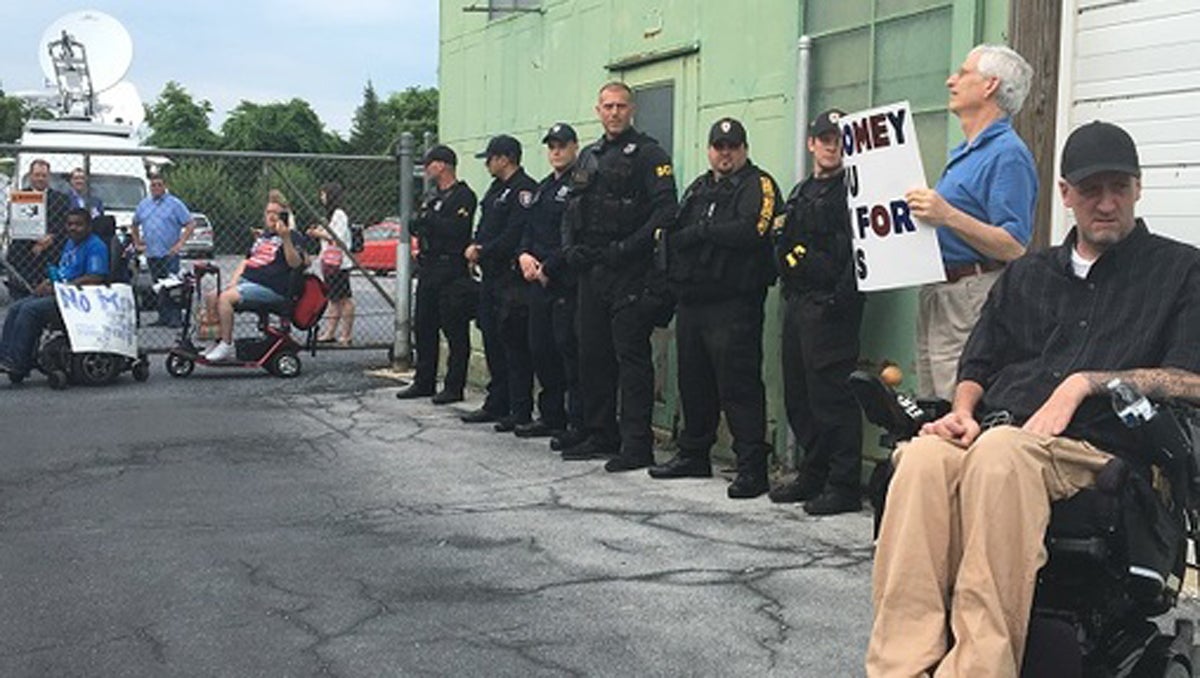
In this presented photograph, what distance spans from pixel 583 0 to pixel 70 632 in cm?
659

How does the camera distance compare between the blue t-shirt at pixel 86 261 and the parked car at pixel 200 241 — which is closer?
the blue t-shirt at pixel 86 261

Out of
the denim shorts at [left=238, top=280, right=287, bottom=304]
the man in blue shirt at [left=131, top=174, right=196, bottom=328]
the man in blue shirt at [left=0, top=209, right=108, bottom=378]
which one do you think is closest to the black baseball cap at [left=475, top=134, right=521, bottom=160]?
the denim shorts at [left=238, top=280, right=287, bottom=304]

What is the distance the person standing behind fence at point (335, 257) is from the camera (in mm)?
14406

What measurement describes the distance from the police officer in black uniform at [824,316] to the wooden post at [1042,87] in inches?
37.8

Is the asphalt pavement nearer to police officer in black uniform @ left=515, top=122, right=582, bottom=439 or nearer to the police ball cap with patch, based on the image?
police officer in black uniform @ left=515, top=122, right=582, bottom=439

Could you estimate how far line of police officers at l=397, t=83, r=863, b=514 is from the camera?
7102 millimetres

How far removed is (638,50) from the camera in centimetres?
955

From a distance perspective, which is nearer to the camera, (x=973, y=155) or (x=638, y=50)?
(x=973, y=155)

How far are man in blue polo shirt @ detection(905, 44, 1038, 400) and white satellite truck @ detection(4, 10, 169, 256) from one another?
1757 centimetres

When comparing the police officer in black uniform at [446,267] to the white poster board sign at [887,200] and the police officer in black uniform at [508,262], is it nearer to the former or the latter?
the police officer in black uniform at [508,262]

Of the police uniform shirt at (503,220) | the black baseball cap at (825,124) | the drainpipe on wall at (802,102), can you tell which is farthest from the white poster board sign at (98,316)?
the black baseball cap at (825,124)

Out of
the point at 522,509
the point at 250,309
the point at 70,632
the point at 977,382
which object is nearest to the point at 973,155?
the point at 977,382

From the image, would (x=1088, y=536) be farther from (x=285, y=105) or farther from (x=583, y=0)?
(x=285, y=105)

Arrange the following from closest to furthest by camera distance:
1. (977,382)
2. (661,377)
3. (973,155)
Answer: (977,382) < (973,155) < (661,377)
